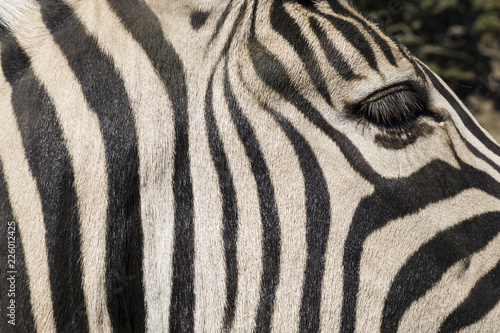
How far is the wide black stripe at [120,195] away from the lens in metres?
1.55

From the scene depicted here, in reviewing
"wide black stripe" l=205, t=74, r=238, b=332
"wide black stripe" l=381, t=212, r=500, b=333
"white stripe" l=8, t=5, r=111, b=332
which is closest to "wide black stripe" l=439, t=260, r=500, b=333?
"wide black stripe" l=381, t=212, r=500, b=333

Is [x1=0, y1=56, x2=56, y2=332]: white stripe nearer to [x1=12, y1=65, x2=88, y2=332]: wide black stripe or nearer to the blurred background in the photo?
[x1=12, y1=65, x2=88, y2=332]: wide black stripe

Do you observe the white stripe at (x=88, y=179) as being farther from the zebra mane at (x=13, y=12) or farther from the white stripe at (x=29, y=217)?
the zebra mane at (x=13, y=12)

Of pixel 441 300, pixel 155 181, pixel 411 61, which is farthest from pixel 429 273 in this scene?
pixel 155 181

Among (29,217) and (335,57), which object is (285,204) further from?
(29,217)

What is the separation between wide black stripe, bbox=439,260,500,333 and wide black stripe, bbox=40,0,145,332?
1.05 m

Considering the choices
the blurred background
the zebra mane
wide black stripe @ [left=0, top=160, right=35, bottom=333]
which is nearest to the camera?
wide black stripe @ [left=0, top=160, right=35, bottom=333]

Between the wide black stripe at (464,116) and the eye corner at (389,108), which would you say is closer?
the eye corner at (389,108)

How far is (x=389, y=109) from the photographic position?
1612 millimetres

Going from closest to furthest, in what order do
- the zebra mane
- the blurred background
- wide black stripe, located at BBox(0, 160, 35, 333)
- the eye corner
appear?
1. wide black stripe, located at BBox(0, 160, 35, 333)
2. the eye corner
3. the zebra mane
4. the blurred background

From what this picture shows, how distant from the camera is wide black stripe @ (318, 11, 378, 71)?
159 centimetres

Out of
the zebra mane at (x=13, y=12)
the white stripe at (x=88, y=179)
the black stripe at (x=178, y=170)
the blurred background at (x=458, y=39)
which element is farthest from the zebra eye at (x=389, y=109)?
the blurred background at (x=458, y=39)

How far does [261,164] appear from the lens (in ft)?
5.23

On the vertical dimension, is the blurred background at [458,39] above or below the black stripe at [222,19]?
below
